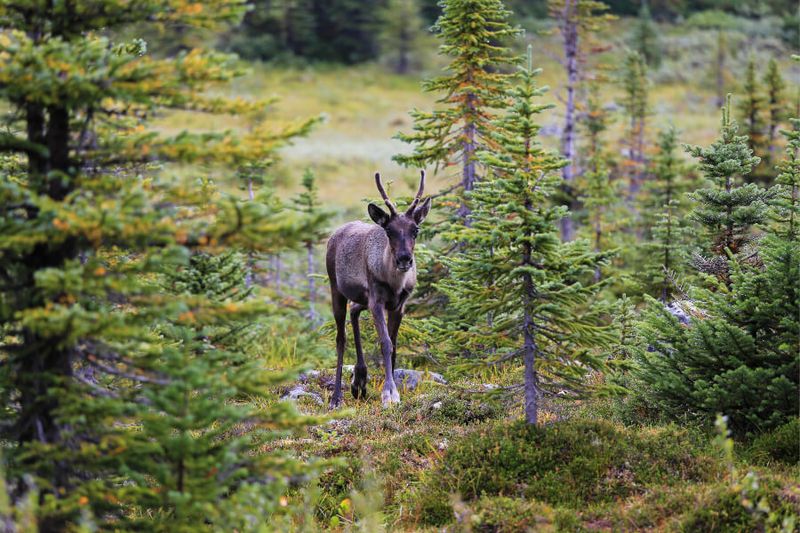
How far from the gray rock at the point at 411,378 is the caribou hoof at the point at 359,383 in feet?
2.58

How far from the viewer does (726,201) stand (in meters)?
12.0

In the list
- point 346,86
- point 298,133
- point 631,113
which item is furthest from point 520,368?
point 346,86

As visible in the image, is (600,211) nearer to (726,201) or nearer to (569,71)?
(569,71)

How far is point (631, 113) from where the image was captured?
3744cm

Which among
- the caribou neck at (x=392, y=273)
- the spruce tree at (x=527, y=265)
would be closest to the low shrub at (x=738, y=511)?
the spruce tree at (x=527, y=265)

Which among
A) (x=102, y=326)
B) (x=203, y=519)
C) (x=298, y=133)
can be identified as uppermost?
(x=298, y=133)

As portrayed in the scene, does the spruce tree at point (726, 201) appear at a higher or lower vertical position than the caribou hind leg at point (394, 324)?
higher

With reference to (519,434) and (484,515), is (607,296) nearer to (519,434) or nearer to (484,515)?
(519,434)

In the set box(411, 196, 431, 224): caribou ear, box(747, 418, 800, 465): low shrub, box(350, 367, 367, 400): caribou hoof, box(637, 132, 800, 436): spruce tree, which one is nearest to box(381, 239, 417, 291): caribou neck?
box(411, 196, 431, 224): caribou ear

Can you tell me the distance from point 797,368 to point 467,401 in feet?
15.1

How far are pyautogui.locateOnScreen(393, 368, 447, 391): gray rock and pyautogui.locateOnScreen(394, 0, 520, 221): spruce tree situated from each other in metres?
3.85

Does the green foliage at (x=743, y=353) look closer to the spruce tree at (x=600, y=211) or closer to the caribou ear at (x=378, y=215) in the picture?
the caribou ear at (x=378, y=215)

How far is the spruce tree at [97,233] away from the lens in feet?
20.0

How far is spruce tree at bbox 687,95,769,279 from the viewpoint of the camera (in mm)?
11781
